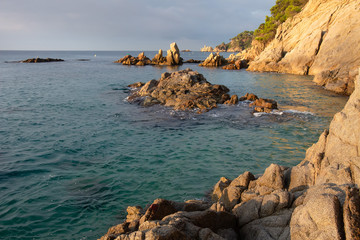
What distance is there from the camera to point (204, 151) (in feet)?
58.9

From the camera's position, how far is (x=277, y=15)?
84.9 meters

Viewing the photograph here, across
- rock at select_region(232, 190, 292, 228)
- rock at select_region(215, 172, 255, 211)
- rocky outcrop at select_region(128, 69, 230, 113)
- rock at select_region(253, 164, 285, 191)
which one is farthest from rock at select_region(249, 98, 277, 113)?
rock at select_region(232, 190, 292, 228)

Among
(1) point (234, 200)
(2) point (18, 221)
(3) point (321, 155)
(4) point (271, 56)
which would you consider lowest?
(2) point (18, 221)

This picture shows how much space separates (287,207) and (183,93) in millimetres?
25825

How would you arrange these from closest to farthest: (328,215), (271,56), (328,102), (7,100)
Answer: (328,215), (328,102), (7,100), (271,56)

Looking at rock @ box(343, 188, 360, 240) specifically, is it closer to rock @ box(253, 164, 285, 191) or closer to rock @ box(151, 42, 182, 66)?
rock @ box(253, 164, 285, 191)

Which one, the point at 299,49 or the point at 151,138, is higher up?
the point at 299,49

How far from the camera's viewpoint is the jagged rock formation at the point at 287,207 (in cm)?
573

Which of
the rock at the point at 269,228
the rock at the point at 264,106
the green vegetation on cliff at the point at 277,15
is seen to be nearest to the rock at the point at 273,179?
the rock at the point at 269,228

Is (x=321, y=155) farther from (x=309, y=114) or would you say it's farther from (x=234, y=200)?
(x=309, y=114)

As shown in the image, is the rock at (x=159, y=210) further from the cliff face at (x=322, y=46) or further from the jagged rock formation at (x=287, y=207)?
the cliff face at (x=322, y=46)

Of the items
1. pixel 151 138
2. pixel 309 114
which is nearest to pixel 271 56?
pixel 309 114

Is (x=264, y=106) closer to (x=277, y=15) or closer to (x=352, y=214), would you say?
(x=352, y=214)

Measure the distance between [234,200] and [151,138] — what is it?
11565mm
